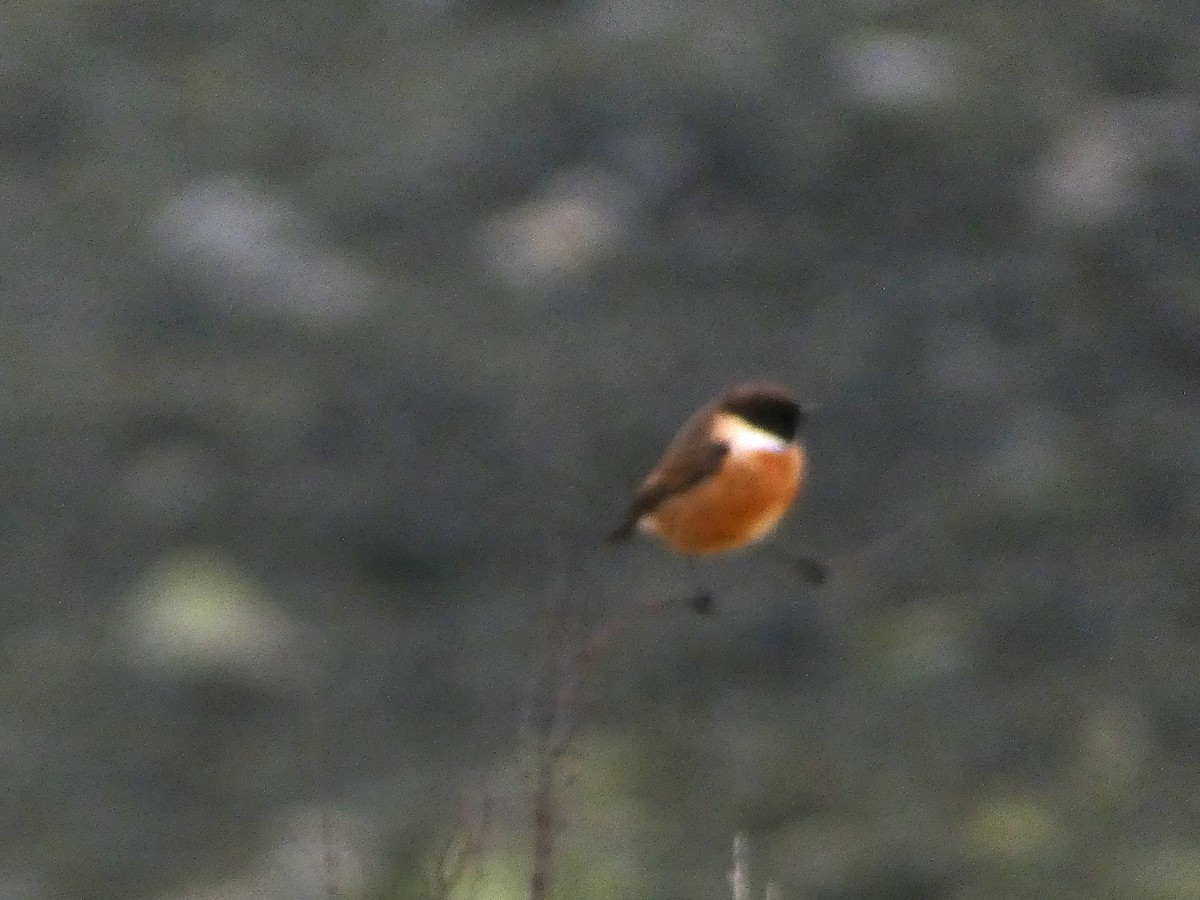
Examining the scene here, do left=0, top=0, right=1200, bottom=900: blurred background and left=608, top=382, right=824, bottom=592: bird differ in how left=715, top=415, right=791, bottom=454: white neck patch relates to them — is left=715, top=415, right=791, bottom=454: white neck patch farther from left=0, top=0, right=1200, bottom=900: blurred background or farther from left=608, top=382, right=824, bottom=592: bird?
left=0, top=0, right=1200, bottom=900: blurred background

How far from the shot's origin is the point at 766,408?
180 inches

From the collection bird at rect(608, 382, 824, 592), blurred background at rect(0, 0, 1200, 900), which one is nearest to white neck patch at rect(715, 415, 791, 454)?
bird at rect(608, 382, 824, 592)

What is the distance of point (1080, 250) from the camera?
697 centimetres

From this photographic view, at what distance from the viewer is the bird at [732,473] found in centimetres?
453

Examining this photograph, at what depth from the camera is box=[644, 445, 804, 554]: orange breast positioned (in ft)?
14.8

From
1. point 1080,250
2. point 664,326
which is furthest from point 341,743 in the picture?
point 1080,250

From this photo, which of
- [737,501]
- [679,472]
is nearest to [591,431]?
[679,472]

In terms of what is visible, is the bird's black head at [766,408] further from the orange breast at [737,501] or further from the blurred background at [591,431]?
the blurred background at [591,431]

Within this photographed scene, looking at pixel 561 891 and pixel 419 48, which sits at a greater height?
pixel 419 48

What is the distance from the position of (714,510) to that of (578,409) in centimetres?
186

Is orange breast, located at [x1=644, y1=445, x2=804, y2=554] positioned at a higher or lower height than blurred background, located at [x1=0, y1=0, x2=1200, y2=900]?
lower

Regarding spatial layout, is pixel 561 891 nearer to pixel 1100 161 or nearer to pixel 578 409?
pixel 578 409

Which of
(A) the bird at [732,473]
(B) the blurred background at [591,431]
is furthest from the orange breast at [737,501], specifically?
(B) the blurred background at [591,431]

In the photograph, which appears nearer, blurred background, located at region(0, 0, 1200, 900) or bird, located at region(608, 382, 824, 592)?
bird, located at region(608, 382, 824, 592)
